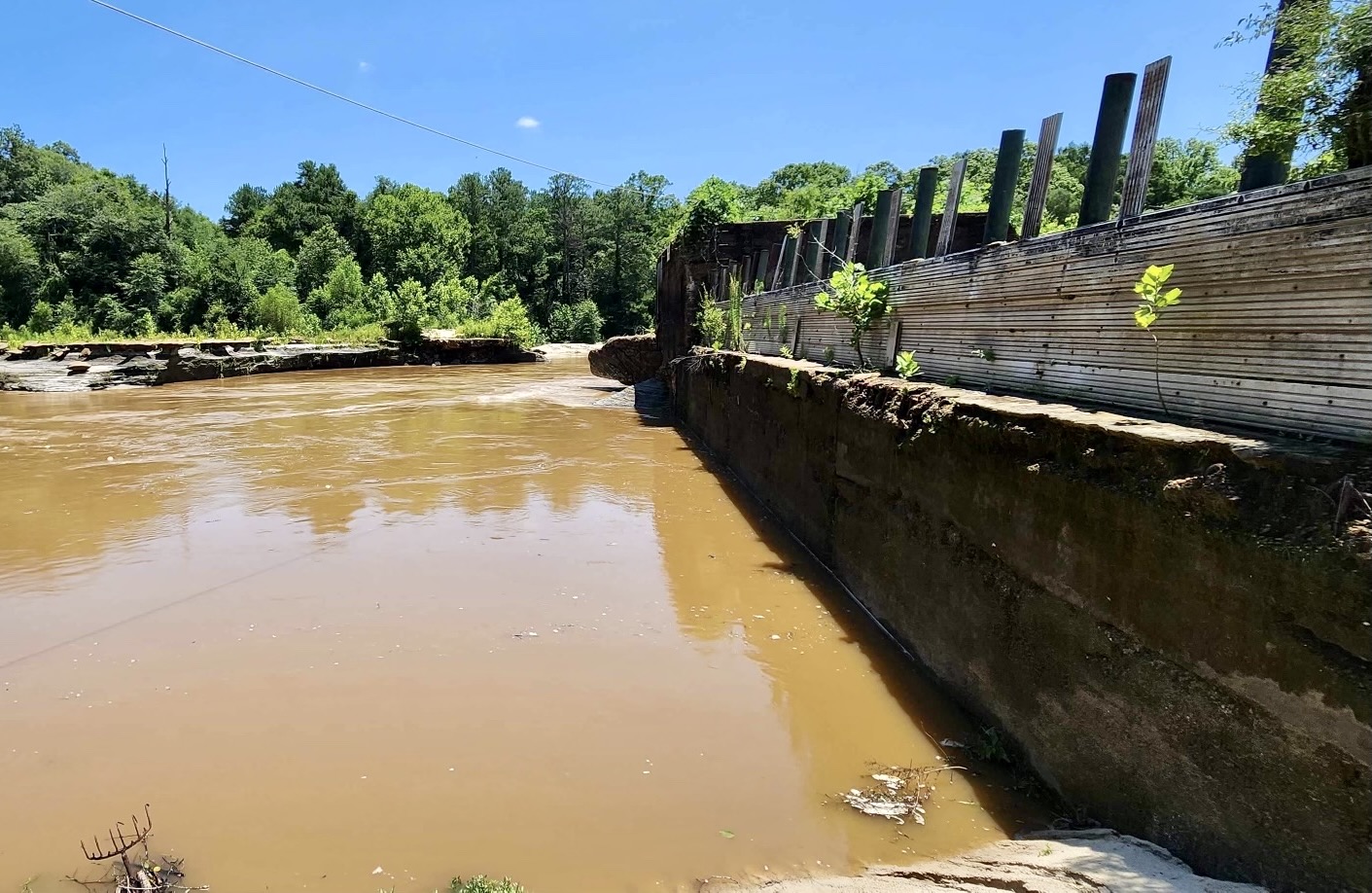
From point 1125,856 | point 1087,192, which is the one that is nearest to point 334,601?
point 1125,856

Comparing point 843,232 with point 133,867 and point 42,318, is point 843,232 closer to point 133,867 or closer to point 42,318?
point 133,867

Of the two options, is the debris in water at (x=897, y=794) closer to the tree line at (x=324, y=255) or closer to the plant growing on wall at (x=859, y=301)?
the plant growing on wall at (x=859, y=301)

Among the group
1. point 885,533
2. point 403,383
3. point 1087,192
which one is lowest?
point 403,383

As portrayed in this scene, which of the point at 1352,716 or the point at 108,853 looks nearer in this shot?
the point at 1352,716

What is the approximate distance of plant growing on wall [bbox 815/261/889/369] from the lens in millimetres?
6934

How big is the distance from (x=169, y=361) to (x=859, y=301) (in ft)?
98.4

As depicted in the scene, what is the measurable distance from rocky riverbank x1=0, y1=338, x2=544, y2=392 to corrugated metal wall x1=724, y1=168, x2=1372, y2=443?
30887 millimetres

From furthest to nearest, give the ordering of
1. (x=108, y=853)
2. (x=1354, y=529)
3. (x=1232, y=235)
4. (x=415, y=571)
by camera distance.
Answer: (x=415, y=571) < (x=108, y=853) < (x=1232, y=235) < (x=1354, y=529)

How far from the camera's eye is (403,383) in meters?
28.2

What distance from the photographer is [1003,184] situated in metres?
5.62

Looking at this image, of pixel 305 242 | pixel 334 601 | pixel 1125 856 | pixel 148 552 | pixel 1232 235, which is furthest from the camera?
pixel 305 242

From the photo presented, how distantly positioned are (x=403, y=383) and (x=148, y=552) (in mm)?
21415

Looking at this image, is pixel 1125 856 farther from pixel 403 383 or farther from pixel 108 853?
pixel 403 383

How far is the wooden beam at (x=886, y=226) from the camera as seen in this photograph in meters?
7.57
